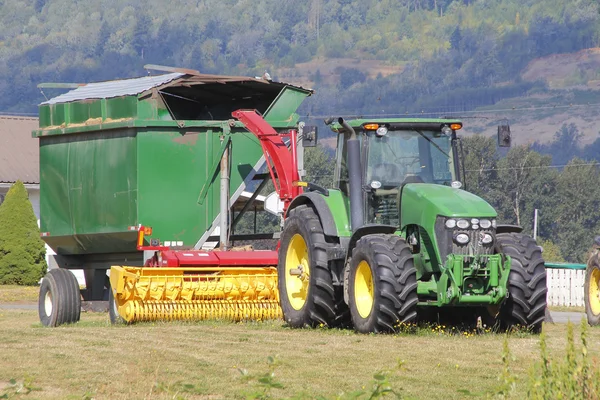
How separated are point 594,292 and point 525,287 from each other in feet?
17.3

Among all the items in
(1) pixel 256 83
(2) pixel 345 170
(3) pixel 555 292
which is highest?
(1) pixel 256 83

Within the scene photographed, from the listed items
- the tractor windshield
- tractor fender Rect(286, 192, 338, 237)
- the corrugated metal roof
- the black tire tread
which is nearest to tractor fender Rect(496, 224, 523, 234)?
the tractor windshield

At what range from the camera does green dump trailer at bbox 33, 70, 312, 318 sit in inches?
810

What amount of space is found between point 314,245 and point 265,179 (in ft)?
26.1

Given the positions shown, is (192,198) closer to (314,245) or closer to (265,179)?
(265,179)

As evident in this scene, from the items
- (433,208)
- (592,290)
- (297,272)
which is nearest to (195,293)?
(297,272)

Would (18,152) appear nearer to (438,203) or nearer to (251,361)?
(438,203)

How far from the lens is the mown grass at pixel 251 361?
30.6ft

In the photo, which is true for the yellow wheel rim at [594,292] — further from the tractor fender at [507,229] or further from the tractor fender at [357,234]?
the tractor fender at [357,234]

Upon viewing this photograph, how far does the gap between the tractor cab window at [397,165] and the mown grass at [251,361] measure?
1553 millimetres

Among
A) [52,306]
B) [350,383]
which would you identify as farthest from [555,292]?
[350,383]

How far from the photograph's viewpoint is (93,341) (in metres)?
13.3

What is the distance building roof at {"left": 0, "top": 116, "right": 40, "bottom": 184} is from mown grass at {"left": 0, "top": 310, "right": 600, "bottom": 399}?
28.9 meters

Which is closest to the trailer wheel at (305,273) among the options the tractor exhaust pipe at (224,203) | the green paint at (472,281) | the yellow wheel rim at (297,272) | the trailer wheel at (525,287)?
the yellow wheel rim at (297,272)
